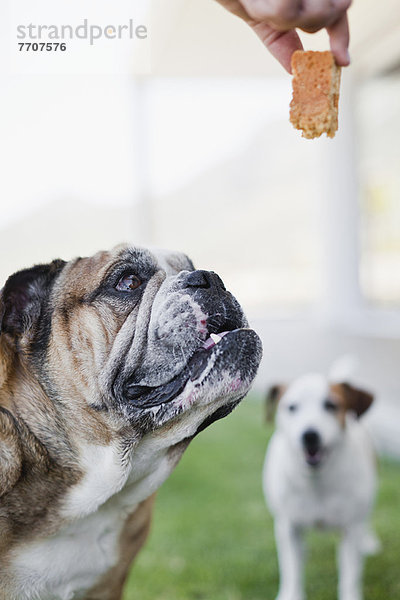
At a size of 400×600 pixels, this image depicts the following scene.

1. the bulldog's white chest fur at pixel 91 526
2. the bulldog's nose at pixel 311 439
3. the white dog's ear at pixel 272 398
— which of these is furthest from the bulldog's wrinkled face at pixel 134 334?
the white dog's ear at pixel 272 398

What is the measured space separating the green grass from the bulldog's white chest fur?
92 centimetres

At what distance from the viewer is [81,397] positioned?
1.26m

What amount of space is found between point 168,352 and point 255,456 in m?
2.82

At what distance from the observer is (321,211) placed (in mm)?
4719

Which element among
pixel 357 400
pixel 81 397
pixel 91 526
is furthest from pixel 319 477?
pixel 81 397

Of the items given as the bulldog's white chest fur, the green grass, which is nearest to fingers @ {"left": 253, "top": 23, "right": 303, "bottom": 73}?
the bulldog's white chest fur

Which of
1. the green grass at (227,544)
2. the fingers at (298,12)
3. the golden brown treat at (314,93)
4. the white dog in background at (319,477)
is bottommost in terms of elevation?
the green grass at (227,544)

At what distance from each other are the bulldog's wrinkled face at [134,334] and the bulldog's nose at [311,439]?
41.6 inches

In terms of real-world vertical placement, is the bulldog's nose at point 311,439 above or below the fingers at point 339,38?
below

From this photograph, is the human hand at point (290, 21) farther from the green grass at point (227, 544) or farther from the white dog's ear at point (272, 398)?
the green grass at point (227, 544)

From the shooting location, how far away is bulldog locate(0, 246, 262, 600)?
119cm

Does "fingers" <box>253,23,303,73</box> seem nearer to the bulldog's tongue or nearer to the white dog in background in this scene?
the bulldog's tongue

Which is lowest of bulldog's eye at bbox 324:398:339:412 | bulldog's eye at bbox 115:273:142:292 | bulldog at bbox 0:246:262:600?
bulldog's eye at bbox 324:398:339:412

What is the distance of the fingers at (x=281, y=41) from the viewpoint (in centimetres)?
116
